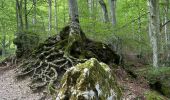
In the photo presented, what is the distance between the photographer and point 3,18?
78.5 ft

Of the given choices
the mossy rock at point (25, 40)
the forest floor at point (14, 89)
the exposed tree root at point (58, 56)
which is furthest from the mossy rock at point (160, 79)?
the mossy rock at point (25, 40)

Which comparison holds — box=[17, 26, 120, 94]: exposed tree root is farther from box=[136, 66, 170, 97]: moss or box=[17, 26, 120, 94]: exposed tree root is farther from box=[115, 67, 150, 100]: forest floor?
box=[136, 66, 170, 97]: moss

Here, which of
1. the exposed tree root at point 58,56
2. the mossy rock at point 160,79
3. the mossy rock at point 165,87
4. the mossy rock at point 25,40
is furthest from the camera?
the mossy rock at point 25,40

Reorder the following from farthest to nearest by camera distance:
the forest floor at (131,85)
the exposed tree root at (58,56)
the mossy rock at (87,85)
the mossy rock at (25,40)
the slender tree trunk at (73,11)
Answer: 1. the mossy rock at (25,40)
2. the slender tree trunk at (73,11)
3. the exposed tree root at (58,56)
4. the forest floor at (131,85)
5. the mossy rock at (87,85)

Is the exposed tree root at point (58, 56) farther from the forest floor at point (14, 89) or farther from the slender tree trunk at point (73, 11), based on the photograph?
the slender tree trunk at point (73, 11)

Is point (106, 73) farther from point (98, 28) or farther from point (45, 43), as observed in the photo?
point (98, 28)

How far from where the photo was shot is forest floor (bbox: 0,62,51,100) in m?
9.55

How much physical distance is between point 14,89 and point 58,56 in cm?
217

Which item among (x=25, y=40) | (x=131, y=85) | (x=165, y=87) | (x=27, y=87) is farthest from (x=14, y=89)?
(x=165, y=87)

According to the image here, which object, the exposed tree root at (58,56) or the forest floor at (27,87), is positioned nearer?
the forest floor at (27,87)

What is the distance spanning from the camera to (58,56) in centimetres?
1148

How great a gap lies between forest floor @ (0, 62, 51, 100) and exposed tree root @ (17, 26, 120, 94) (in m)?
0.30

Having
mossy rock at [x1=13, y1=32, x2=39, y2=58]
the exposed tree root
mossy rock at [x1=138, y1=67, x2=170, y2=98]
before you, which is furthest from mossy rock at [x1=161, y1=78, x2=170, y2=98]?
mossy rock at [x1=13, y1=32, x2=39, y2=58]

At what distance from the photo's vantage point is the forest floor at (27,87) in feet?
31.3
